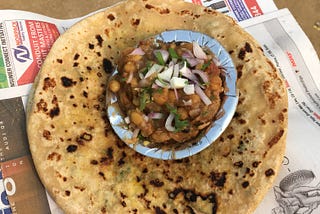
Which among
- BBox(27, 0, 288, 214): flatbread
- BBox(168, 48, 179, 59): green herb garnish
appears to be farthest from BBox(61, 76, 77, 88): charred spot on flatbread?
BBox(168, 48, 179, 59): green herb garnish

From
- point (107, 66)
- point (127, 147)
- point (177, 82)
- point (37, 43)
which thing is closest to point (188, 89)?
point (177, 82)

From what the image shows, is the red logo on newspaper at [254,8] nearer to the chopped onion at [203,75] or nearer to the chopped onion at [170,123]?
the chopped onion at [203,75]

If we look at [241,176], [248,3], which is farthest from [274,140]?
[248,3]

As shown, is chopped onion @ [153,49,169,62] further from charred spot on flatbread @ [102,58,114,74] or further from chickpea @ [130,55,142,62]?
charred spot on flatbread @ [102,58,114,74]

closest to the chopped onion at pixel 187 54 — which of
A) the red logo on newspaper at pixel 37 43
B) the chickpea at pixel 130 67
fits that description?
the chickpea at pixel 130 67

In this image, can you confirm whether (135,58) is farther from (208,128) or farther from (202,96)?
(208,128)

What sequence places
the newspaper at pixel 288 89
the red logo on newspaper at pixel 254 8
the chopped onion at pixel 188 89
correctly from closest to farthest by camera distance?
1. the chopped onion at pixel 188 89
2. the newspaper at pixel 288 89
3. the red logo on newspaper at pixel 254 8
